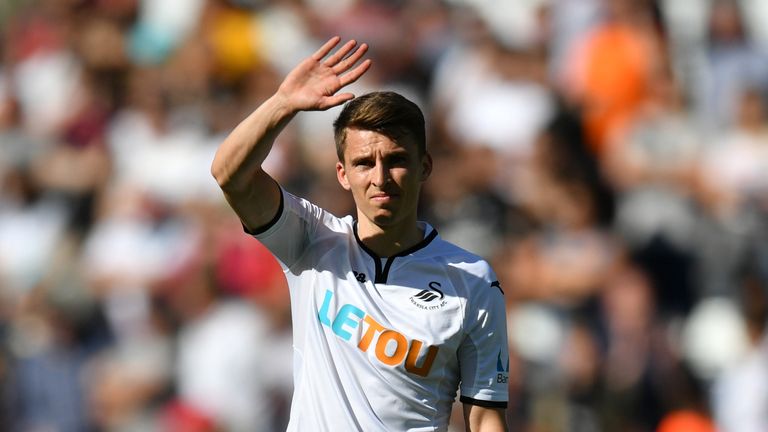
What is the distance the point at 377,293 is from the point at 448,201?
5277mm

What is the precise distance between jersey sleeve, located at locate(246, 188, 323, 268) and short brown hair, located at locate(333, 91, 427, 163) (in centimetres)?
25

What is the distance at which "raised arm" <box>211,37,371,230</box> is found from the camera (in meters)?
4.50

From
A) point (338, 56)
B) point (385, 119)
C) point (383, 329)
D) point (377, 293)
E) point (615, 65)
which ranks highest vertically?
point (615, 65)

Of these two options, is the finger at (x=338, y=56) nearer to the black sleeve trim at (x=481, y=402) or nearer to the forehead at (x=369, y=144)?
the forehead at (x=369, y=144)

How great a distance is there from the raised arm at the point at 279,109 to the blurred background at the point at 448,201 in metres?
4.73

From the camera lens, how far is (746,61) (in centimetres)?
1098

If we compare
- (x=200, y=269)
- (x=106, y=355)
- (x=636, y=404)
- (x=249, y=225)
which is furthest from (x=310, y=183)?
(x=249, y=225)

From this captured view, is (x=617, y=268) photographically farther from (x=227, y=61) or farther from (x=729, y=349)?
(x=227, y=61)

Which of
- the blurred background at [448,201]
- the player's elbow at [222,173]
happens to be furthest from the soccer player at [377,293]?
the blurred background at [448,201]

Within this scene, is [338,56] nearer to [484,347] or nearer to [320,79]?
[320,79]

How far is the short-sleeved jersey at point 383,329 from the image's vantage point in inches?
187

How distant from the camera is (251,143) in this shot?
4.53 metres

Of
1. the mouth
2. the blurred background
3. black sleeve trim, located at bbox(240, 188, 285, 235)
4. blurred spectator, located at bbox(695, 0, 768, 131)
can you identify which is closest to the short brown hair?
the mouth

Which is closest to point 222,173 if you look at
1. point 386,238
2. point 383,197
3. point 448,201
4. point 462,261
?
point 383,197
